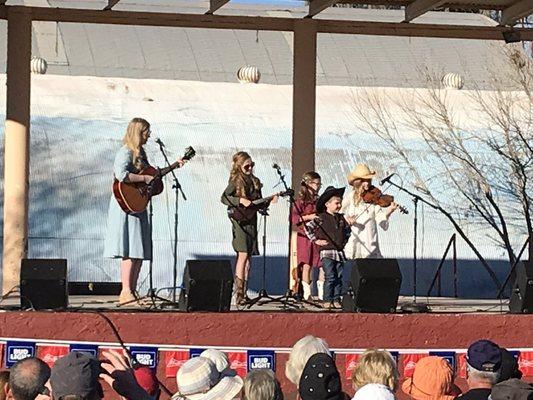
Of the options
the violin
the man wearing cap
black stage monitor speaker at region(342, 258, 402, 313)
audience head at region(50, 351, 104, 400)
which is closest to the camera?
audience head at region(50, 351, 104, 400)

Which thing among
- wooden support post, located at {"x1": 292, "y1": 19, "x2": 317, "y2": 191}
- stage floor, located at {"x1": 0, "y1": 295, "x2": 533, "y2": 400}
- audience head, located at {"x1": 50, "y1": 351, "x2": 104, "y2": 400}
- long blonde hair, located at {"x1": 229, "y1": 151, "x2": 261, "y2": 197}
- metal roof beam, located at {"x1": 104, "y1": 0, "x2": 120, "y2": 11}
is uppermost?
metal roof beam, located at {"x1": 104, "y1": 0, "x2": 120, "y2": 11}

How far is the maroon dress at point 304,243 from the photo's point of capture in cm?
1272

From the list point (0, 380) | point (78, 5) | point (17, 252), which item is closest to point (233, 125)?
point (78, 5)

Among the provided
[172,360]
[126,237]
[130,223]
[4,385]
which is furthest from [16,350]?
[4,385]

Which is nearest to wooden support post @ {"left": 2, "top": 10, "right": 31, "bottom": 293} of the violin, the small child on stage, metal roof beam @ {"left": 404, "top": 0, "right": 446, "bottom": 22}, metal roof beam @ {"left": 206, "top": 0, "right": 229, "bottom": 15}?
metal roof beam @ {"left": 206, "top": 0, "right": 229, "bottom": 15}

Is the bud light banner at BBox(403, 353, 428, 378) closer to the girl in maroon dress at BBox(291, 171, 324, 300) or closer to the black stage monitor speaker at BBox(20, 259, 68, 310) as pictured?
the girl in maroon dress at BBox(291, 171, 324, 300)

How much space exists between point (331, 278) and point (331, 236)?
435mm

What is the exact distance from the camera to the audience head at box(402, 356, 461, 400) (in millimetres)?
6508

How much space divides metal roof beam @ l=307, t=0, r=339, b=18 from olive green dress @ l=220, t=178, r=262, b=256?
9.56 ft

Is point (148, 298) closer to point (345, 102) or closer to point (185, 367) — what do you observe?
point (185, 367)

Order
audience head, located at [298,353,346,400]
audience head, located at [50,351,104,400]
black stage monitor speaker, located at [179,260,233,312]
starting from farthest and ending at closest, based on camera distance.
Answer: black stage monitor speaker, located at [179,260,233,312]
audience head, located at [298,353,346,400]
audience head, located at [50,351,104,400]

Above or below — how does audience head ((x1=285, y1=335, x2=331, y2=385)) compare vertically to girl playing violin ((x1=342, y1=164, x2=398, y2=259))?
below

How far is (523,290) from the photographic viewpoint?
11234 millimetres

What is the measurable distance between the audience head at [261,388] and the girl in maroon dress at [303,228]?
7195 mm
